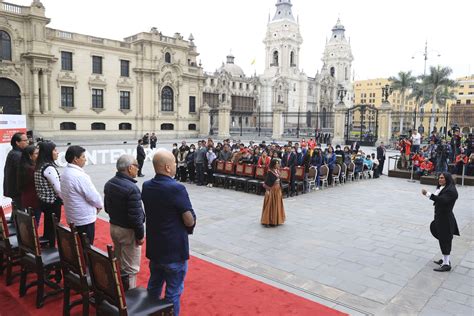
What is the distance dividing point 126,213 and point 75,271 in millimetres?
901

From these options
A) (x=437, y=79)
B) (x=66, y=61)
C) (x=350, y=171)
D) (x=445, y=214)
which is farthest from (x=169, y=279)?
(x=437, y=79)

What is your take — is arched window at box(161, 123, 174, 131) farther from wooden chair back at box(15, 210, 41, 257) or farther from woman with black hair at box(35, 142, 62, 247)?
wooden chair back at box(15, 210, 41, 257)

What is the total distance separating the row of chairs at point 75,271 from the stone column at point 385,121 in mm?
29942

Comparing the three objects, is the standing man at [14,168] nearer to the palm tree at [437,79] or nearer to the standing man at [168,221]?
the standing man at [168,221]

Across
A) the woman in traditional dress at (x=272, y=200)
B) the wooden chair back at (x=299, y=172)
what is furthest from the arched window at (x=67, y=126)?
the woman in traditional dress at (x=272, y=200)

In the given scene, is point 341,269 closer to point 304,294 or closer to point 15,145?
point 304,294

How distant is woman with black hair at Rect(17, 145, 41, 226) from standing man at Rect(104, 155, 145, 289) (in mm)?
2270

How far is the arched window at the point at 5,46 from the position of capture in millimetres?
32656

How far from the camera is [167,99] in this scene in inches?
1791

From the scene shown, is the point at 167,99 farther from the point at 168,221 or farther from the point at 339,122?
the point at 168,221

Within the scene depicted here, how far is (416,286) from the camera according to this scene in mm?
5422

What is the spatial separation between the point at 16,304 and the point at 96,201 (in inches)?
65.0

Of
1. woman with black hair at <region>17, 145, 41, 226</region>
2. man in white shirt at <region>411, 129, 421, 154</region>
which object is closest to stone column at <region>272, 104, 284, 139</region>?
man in white shirt at <region>411, 129, 421, 154</region>

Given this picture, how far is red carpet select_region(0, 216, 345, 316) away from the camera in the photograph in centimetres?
451
